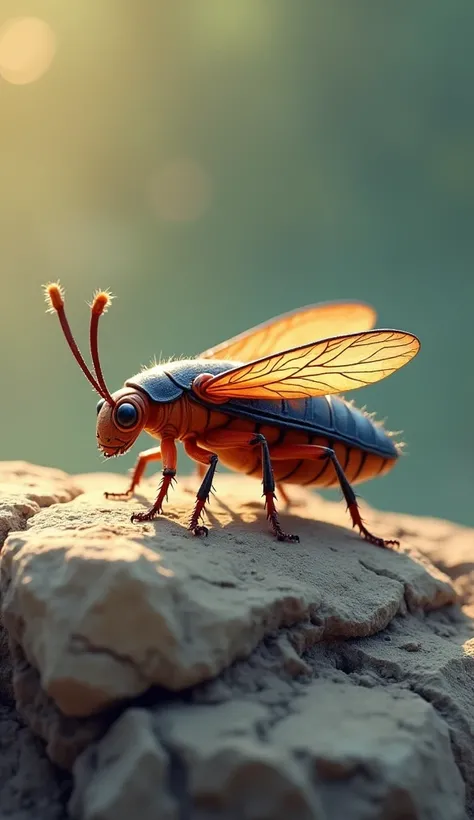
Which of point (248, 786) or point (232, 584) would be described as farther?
point (232, 584)

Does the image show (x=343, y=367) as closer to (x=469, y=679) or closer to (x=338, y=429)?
(x=338, y=429)

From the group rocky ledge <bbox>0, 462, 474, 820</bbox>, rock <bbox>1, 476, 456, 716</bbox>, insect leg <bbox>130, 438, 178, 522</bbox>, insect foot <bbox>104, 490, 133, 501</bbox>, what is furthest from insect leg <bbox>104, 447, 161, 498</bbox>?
rocky ledge <bbox>0, 462, 474, 820</bbox>

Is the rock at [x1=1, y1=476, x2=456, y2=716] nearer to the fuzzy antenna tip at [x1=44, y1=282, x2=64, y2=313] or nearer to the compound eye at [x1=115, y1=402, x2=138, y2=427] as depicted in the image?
the compound eye at [x1=115, y1=402, x2=138, y2=427]

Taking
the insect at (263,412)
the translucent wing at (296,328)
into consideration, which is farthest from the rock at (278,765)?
the translucent wing at (296,328)

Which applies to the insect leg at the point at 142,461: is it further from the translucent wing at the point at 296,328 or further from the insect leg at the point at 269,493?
the insect leg at the point at 269,493

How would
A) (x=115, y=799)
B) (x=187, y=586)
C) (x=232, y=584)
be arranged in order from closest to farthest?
(x=115, y=799) < (x=187, y=586) < (x=232, y=584)

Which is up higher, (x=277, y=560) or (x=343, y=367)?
(x=343, y=367)

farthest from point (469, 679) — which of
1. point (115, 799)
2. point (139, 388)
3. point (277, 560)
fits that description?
point (139, 388)
